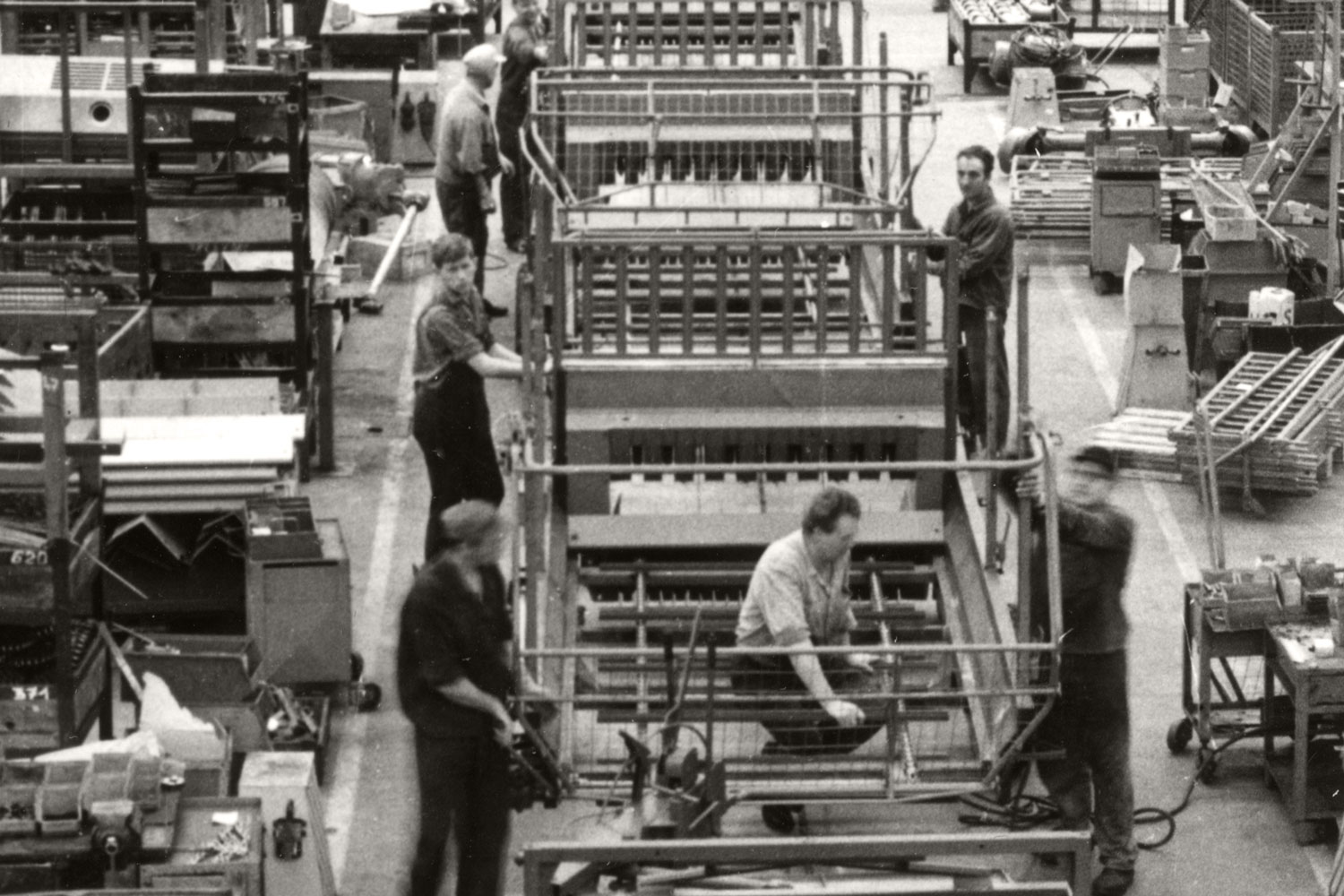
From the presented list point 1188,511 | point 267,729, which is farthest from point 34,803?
point 1188,511

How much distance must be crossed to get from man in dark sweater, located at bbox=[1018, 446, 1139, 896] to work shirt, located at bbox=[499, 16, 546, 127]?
10.3 metres

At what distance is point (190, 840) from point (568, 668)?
6.29ft

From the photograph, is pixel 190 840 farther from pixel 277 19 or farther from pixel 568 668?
pixel 277 19

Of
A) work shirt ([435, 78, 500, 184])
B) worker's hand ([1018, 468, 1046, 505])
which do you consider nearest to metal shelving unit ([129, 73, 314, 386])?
work shirt ([435, 78, 500, 184])

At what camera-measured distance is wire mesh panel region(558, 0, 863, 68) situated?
20.3 metres

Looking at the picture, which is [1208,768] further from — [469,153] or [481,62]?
[481,62]

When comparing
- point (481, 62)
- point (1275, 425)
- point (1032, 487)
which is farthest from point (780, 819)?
point (481, 62)

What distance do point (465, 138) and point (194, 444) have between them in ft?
17.9

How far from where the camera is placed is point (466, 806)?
10.6 meters

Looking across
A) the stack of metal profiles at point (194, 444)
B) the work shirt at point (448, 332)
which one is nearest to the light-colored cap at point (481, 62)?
the stack of metal profiles at point (194, 444)

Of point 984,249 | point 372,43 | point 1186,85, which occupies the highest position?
point 372,43

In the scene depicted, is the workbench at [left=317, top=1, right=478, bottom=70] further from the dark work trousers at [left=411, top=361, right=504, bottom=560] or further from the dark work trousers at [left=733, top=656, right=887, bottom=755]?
the dark work trousers at [left=733, top=656, right=887, bottom=755]

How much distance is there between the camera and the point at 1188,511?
16.6 metres

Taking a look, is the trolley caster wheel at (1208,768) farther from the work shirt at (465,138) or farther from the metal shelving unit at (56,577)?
the work shirt at (465,138)
